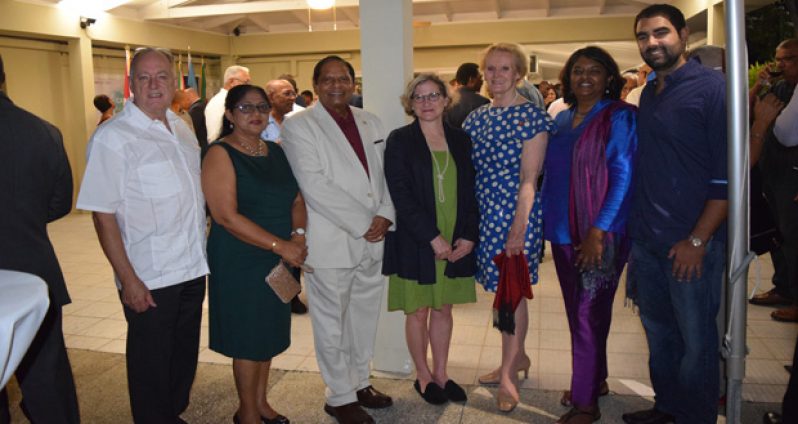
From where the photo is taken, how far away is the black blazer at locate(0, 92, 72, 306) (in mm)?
2197

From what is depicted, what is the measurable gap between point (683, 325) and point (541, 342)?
60.1 inches

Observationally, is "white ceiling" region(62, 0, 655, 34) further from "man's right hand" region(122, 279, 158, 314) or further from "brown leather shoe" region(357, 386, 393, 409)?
"man's right hand" region(122, 279, 158, 314)

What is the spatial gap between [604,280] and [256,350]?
1.44m

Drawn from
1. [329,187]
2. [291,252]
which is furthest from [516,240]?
[291,252]

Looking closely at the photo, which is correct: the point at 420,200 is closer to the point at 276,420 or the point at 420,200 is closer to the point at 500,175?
the point at 500,175

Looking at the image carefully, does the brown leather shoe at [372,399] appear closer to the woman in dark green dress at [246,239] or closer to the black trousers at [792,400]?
the woman in dark green dress at [246,239]

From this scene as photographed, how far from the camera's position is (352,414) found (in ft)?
9.29

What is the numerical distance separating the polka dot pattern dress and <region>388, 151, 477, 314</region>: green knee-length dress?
12 centimetres

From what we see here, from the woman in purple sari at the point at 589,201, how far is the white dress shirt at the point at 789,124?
712mm

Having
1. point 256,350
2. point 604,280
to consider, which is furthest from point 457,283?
point 256,350

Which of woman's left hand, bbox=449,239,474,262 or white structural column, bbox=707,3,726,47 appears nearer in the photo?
woman's left hand, bbox=449,239,474,262

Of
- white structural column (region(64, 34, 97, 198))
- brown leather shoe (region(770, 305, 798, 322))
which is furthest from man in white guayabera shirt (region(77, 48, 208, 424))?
white structural column (region(64, 34, 97, 198))

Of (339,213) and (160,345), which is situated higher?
(339,213)

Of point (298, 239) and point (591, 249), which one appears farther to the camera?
point (298, 239)
